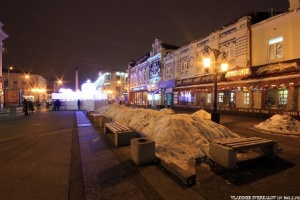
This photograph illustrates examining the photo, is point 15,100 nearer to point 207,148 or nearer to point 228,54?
point 228,54

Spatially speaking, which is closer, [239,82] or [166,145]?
[166,145]

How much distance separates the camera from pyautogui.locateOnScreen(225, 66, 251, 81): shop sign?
1847 centimetres

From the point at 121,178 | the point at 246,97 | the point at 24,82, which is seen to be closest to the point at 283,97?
the point at 246,97

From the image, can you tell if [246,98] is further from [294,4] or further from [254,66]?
[294,4]

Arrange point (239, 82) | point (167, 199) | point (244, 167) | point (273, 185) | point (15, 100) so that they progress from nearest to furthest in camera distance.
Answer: point (167, 199) < point (273, 185) < point (244, 167) < point (239, 82) < point (15, 100)

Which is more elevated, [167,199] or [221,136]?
[221,136]

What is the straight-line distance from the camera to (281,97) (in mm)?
16766

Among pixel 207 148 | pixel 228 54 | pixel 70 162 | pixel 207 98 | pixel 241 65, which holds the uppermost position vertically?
pixel 228 54

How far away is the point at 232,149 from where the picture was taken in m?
5.17

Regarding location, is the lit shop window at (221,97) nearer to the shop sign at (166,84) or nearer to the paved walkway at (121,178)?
the shop sign at (166,84)

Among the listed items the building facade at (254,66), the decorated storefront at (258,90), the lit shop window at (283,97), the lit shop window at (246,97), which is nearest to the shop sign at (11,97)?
the building facade at (254,66)

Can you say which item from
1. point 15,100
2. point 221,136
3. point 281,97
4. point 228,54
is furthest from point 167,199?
point 15,100

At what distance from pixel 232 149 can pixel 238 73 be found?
50.9ft

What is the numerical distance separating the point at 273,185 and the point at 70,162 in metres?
5.12
